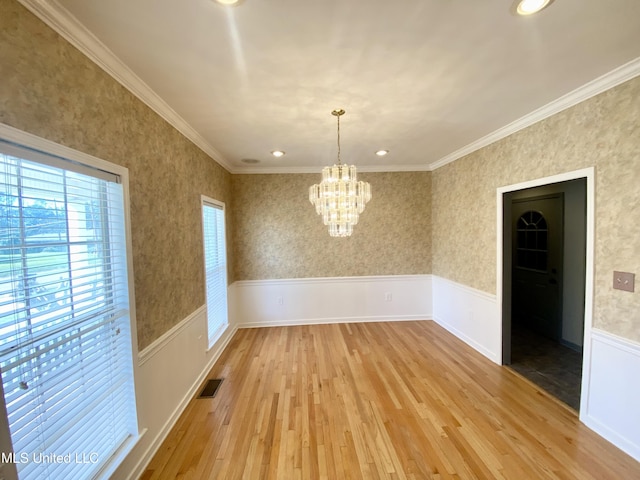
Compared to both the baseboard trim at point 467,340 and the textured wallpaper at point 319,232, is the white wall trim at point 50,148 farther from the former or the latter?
the baseboard trim at point 467,340

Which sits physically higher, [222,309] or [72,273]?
A: [72,273]

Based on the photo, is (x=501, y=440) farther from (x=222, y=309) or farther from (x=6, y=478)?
(x=222, y=309)

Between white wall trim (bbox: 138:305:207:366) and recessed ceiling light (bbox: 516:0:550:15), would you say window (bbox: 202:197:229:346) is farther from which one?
recessed ceiling light (bbox: 516:0:550:15)

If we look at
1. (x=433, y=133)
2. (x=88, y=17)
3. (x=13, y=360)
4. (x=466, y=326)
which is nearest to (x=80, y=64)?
(x=88, y=17)

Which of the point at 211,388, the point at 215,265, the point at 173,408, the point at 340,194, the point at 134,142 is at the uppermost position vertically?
the point at 134,142

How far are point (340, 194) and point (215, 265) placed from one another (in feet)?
6.89

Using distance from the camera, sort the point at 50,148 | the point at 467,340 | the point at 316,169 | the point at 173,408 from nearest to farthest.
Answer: the point at 50,148
the point at 173,408
the point at 467,340
the point at 316,169

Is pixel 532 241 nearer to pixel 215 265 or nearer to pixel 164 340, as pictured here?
pixel 215 265

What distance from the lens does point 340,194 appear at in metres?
2.17

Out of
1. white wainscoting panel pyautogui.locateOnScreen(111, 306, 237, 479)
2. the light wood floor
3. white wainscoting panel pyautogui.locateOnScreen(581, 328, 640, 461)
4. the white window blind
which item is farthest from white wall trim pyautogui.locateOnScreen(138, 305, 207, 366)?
white wainscoting panel pyautogui.locateOnScreen(581, 328, 640, 461)

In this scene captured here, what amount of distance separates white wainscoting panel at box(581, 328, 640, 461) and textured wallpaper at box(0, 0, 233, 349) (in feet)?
10.9

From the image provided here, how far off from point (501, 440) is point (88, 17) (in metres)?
3.59

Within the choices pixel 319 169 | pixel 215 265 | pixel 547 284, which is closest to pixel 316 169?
pixel 319 169

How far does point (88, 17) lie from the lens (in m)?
1.21
